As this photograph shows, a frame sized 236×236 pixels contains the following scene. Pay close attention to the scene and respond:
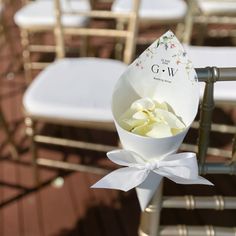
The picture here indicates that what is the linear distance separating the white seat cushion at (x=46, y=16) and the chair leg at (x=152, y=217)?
57.6 inches

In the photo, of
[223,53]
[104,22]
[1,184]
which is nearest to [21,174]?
[1,184]

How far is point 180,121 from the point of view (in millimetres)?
737

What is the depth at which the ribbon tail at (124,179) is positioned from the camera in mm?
705

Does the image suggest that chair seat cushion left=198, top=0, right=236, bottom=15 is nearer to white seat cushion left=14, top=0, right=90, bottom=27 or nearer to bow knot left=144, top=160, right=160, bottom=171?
white seat cushion left=14, top=0, right=90, bottom=27

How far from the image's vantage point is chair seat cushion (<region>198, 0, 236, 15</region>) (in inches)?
87.9

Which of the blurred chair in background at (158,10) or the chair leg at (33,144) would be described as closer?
the chair leg at (33,144)

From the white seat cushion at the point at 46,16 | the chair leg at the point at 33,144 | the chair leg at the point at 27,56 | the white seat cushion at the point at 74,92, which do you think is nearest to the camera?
the white seat cushion at the point at 74,92

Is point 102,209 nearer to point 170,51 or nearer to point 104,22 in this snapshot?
point 170,51

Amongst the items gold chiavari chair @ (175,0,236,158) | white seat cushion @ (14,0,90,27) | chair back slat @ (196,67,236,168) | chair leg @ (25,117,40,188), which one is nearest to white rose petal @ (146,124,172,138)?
chair back slat @ (196,67,236,168)

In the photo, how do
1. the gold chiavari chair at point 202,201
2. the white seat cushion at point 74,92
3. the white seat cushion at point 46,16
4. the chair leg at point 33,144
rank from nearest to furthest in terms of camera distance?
the gold chiavari chair at point 202,201 < the white seat cushion at point 74,92 < the chair leg at point 33,144 < the white seat cushion at point 46,16

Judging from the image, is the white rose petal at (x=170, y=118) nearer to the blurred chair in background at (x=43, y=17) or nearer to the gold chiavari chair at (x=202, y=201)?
the gold chiavari chair at (x=202, y=201)

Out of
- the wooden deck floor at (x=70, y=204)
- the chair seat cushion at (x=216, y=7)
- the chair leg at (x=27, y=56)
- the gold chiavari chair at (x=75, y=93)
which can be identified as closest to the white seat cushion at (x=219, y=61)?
the gold chiavari chair at (x=75, y=93)

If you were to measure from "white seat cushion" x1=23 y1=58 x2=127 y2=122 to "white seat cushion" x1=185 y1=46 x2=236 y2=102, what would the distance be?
326 mm

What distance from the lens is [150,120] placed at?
71cm
